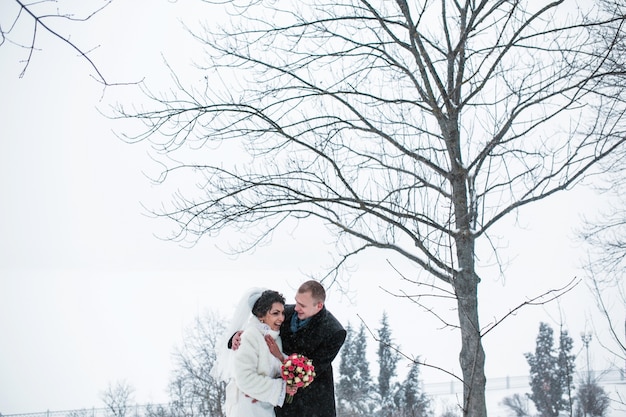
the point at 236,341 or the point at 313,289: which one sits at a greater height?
the point at 313,289

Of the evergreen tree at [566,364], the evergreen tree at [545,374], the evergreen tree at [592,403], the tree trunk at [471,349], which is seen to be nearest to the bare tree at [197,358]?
the evergreen tree at [566,364]

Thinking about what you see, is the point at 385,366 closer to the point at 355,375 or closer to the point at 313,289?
the point at 355,375

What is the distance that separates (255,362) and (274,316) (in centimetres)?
→ 35

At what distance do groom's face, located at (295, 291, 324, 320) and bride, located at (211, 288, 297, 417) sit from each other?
13 cm

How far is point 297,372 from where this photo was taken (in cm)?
398

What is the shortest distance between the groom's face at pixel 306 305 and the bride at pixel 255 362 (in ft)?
0.42

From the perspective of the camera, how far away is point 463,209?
657 centimetres

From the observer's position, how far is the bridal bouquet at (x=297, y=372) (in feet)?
13.0

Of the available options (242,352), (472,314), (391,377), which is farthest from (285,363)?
(391,377)

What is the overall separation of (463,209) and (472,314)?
119 centimetres

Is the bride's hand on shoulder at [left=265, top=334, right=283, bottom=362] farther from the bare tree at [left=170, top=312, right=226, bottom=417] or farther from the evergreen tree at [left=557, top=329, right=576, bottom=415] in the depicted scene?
the bare tree at [left=170, top=312, right=226, bottom=417]

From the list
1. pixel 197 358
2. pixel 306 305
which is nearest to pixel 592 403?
pixel 306 305

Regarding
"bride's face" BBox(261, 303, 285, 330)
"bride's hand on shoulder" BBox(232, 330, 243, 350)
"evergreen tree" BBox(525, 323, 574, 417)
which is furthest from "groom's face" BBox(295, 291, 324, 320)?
"evergreen tree" BBox(525, 323, 574, 417)

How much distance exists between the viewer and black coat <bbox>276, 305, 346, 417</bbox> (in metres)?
4.28
